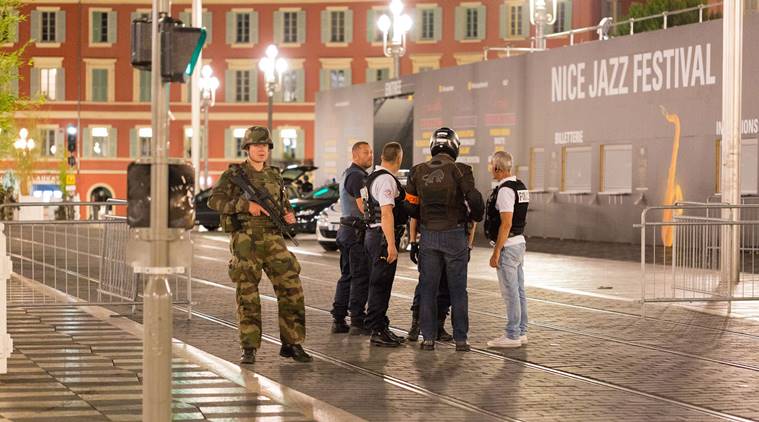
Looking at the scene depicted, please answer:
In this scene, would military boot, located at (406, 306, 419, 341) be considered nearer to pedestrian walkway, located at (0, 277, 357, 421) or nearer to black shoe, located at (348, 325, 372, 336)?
black shoe, located at (348, 325, 372, 336)

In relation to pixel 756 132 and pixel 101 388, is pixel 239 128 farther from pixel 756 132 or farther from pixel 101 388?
pixel 101 388

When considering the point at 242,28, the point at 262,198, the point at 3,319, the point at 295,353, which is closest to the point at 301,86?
the point at 242,28

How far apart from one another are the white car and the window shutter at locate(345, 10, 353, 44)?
52157 mm

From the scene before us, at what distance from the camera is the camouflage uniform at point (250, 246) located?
1289 cm

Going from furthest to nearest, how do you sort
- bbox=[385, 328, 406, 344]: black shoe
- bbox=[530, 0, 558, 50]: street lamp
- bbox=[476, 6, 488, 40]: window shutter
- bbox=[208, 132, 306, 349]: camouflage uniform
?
bbox=[476, 6, 488, 40]: window shutter < bbox=[530, 0, 558, 50]: street lamp < bbox=[385, 328, 406, 344]: black shoe < bbox=[208, 132, 306, 349]: camouflage uniform

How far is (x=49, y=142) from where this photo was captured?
8650 centimetres

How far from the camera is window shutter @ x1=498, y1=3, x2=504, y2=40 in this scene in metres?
81.4

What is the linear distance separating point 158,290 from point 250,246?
168 inches

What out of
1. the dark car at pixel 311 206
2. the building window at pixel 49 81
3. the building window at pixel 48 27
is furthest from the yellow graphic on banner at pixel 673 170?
the building window at pixel 48 27

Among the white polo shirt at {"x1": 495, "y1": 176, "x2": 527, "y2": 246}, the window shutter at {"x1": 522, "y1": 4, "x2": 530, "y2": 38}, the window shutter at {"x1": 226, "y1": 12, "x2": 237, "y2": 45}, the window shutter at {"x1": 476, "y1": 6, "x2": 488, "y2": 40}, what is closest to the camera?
the white polo shirt at {"x1": 495, "y1": 176, "x2": 527, "y2": 246}

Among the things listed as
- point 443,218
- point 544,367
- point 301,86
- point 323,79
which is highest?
point 323,79

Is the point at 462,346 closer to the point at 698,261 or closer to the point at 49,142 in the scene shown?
the point at 698,261

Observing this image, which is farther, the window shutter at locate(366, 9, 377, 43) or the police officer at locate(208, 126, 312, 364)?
the window shutter at locate(366, 9, 377, 43)

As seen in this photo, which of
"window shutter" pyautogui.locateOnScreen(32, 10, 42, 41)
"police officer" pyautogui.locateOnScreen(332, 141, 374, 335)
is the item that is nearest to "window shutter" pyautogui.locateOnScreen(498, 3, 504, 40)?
"window shutter" pyautogui.locateOnScreen(32, 10, 42, 41)
